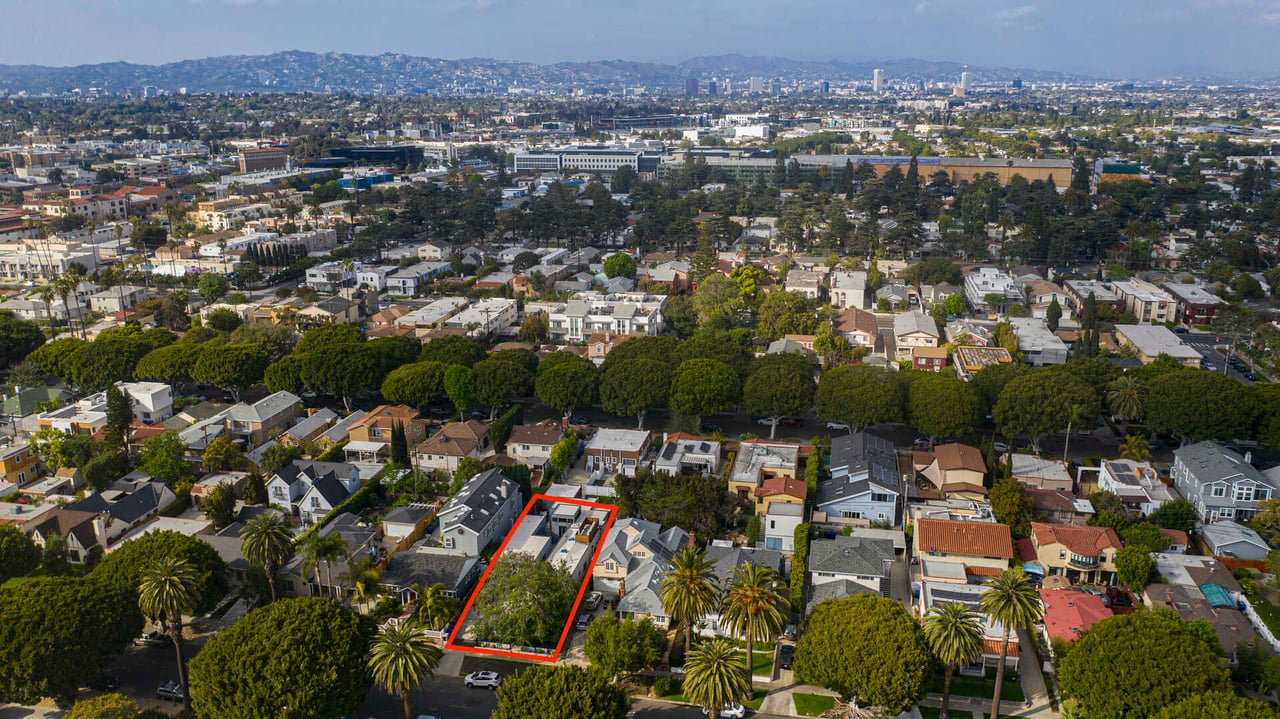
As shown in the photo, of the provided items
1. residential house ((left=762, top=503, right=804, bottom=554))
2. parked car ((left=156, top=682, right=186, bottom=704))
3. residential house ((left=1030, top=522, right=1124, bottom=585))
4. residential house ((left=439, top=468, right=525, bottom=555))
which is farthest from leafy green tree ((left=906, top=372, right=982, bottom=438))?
parked car ((left=156, top=682, right=186, bottom=704))

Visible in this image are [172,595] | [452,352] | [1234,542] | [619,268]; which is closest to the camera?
[172,595]

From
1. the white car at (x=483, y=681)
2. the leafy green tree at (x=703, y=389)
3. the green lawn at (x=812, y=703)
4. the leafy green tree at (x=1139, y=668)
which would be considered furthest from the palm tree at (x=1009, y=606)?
the leafy green tree at (x=703, y=389)

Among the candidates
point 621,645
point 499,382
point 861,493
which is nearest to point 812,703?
point 621,645

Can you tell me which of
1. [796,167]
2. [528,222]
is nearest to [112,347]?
[528,222]

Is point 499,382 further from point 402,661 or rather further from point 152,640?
point 402,661

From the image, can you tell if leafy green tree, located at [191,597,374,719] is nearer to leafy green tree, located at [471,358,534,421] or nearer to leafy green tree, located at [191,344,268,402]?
leafy green tree, located at [471,358,534,421]

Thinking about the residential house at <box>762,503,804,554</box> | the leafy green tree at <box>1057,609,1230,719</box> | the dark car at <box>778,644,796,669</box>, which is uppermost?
the leafy green tree at <box>1057,609,1230,719</box>

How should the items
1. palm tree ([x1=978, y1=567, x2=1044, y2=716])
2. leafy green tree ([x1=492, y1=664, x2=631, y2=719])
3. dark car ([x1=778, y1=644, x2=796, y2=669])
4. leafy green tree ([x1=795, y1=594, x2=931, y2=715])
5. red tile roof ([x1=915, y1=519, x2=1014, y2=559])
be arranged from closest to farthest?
leafy green tree ([x1=492, y1=664, x2=631, y2=719]) < leafy green tree ([x1=795, y1=594, x2=931, y2=715]) < palm tree ([x1=978, y1=567, x2=1044, y2=716]) < dark car ([x1=778, y1=644, x2=796, y2=669]) < red tile roof ([x1=915, y1=519, x2=1014, y2=559])
